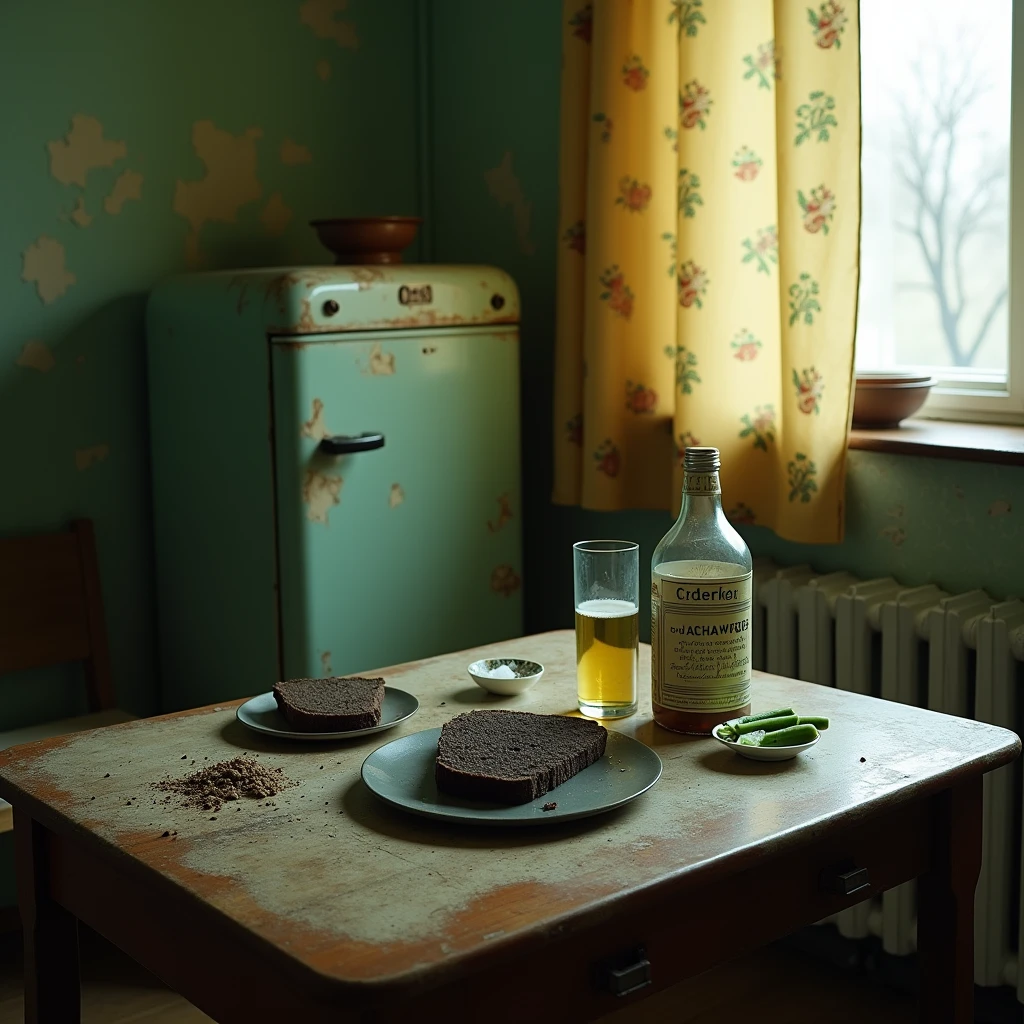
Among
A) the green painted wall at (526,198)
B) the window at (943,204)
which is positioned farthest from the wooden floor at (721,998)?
the window at (943,204)

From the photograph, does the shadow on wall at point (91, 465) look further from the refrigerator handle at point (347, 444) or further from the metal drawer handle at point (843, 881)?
the metal drawer handle at point (843, 881)

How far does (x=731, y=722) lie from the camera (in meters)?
1.37

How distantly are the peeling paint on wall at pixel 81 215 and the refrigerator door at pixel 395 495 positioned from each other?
0.62 meters

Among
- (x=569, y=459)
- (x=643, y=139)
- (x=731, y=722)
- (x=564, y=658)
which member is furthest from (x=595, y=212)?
(x=731, y=722)

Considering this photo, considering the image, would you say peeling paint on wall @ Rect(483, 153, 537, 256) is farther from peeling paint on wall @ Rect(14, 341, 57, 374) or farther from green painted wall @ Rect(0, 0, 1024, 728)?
peeling paint on wall @ Rect(14, 341, 57, 374)

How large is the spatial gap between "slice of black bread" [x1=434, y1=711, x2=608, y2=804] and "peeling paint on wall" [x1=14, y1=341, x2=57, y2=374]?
1.73 meters

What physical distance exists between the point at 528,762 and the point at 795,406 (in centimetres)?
133

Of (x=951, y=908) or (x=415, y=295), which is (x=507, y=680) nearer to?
(x=951, y=908)

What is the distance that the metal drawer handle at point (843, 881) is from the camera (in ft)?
4.07

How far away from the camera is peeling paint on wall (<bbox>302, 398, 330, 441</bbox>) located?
249 cm

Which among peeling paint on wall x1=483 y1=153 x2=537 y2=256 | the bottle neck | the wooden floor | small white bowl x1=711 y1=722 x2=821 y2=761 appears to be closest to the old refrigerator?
peeling paint on wall x1=483 y1=153 x2=537 y2=256

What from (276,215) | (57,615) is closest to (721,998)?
(57,615)

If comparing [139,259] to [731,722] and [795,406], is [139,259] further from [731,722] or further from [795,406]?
[731,722]

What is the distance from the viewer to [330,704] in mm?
1416
